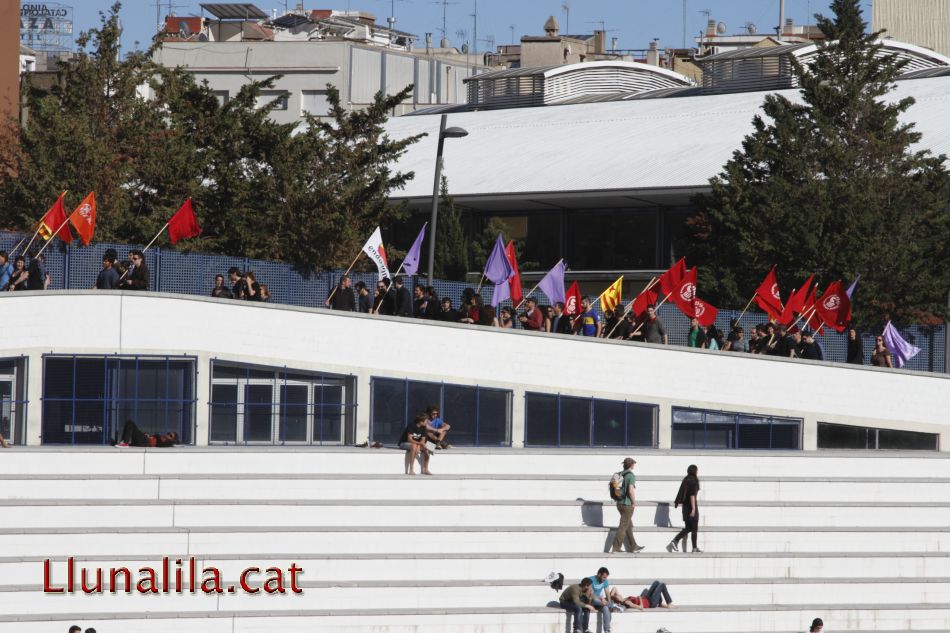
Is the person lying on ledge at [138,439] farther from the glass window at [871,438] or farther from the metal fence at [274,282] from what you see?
the glass window at [871,438]

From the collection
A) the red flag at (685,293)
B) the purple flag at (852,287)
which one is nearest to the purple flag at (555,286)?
the red flag at (685,293)

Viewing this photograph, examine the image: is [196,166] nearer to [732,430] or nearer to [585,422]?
[585,422]

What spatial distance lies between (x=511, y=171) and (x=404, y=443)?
76.3 ft

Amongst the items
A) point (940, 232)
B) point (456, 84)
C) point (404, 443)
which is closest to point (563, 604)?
point (404, 443)

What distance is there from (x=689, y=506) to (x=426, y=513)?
390cm

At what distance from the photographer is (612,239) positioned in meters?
47.4

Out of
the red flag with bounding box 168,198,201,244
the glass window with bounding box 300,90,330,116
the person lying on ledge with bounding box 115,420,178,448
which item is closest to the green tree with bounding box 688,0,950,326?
the red flag with bounding box 168,198,201,244

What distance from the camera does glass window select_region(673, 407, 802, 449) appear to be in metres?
31.4

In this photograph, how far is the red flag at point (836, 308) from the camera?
33.7m

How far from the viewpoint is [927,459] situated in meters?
29.7

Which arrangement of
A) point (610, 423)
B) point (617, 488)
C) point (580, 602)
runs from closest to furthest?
point (580, 602) < point (617, 488) < point (610, 423)

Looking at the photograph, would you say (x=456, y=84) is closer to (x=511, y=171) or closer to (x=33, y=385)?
(x=511, y=171)

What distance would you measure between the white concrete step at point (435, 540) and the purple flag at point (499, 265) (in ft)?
24.1

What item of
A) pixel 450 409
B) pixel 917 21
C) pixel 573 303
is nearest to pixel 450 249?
pixel 573 303
